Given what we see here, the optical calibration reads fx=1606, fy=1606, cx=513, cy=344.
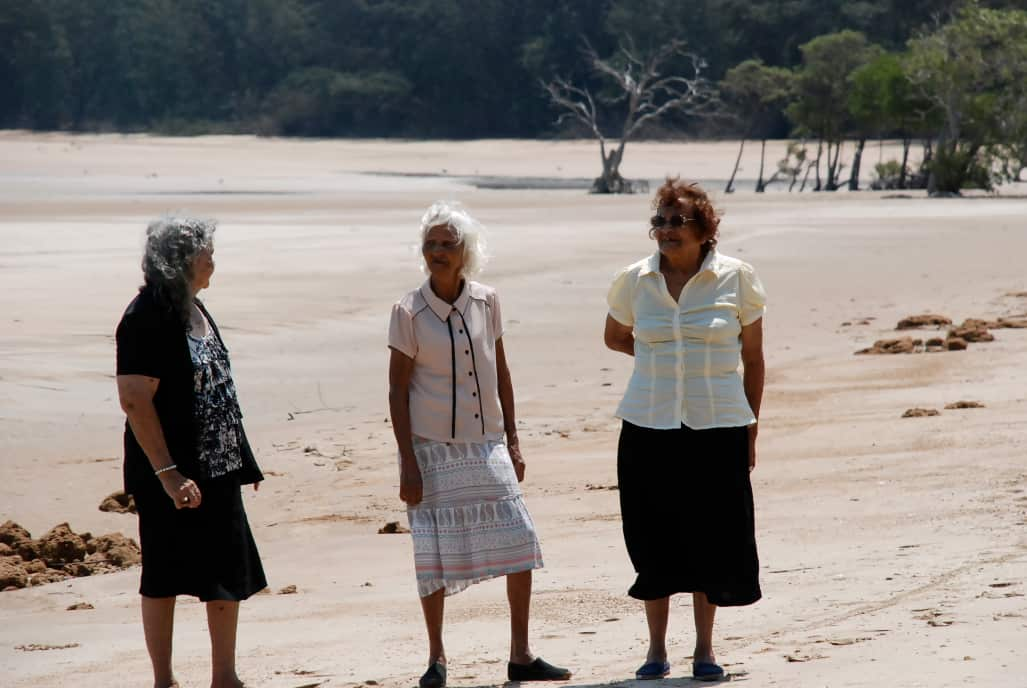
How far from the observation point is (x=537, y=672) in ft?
15.9

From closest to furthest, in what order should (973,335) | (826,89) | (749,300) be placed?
1. (749,300)
2. (973,335)
3. (826,89)

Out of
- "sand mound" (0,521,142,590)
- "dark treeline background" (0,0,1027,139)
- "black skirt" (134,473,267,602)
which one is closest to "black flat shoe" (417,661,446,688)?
"black skirt" (134,473,267,602)

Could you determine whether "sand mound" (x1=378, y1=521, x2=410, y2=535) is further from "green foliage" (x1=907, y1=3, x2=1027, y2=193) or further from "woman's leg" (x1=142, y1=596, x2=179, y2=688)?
"green foliage" (x1=907, y1=3, x2=1027, y2=193)

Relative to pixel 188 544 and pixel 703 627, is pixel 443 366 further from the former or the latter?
pixel 703 627

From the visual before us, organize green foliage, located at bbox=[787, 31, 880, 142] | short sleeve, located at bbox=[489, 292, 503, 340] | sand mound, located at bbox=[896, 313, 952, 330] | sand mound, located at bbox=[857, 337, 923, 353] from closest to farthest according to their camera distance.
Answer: short sleeve, located at bbox=[489, 292, 503, 340], sand mound, located at bbox=[857, 337, 923, 353], sand mound, located at bbox=[896, 313, 952, 330], green foliage, located at bbox=[787, 31, 880, 142]

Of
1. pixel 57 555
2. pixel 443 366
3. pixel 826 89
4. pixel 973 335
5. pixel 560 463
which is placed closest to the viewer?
pixel 443 366

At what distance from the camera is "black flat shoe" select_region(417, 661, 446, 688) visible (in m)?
4.81

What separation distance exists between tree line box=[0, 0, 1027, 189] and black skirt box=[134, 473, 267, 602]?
4884 cm

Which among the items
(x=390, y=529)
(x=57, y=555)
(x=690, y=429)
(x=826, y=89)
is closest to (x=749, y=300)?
(x=690, y=429)

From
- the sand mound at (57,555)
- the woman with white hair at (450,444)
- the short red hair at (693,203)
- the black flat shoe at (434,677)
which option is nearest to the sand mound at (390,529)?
the sand mound at (57,555)

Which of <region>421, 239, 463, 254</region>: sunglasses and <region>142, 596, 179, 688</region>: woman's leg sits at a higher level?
<region>421, 239, 463, 254</region>: sunglasses

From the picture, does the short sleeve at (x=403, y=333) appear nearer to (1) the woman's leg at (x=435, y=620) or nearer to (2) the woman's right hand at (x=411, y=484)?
(2) the woman's right hand at (x=411, y=484)

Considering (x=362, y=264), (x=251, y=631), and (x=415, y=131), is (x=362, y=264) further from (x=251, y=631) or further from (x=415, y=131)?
(x=415, y=131)

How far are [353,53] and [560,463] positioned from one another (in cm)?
8417
